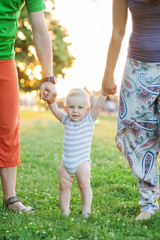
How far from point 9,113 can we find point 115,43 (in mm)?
1202

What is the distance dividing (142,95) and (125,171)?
2.72m

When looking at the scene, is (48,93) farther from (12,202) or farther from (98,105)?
(12,202)

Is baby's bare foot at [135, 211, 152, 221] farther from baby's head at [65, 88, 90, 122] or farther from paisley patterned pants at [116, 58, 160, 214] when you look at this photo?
baby's head at [65, 88, 90, 122]

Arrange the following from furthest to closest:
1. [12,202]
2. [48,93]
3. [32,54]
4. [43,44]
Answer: [32,54], [12,202], [43,44], [48,93]

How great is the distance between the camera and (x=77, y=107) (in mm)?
2977

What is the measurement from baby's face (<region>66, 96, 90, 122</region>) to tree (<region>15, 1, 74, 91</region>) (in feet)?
19.6

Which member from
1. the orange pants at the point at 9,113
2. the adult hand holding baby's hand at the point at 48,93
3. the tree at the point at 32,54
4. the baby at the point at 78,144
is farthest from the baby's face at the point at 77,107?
the tree at the point at 32,54

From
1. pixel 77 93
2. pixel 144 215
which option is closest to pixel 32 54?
pixel 77 93

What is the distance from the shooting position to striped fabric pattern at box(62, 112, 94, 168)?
2945mm

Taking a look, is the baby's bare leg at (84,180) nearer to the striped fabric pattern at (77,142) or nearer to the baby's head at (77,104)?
the striped fabric pattern at (77,142)

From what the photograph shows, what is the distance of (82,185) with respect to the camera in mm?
2943

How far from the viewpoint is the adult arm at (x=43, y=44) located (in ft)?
9.98

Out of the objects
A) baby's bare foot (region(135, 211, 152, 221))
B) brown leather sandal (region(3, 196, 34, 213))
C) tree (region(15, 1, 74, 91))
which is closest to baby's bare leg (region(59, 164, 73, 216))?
brown leather sandal (region(3, 196, 34, 213))

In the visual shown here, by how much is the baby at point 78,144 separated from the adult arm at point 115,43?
118 mm
